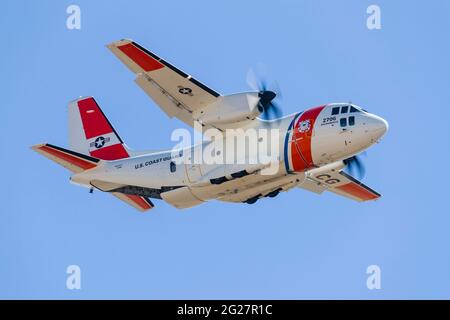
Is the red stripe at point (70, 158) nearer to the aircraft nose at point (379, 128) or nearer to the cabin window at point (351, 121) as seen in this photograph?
the cabin window at point (351, 121)

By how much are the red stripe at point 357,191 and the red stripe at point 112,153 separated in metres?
6.38

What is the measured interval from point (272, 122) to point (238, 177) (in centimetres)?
171

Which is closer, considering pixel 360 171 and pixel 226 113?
pixel 226 113

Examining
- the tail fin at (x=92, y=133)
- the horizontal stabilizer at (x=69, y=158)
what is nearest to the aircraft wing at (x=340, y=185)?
the tail fin at (x=92, y=133)

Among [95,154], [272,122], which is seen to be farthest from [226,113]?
[95,154]

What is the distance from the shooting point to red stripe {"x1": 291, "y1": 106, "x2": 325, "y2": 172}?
24.9m

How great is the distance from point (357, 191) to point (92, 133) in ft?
25.8

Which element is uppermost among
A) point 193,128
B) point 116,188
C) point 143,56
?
point 143,56

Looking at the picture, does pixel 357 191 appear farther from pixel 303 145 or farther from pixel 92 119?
pixel 92 119

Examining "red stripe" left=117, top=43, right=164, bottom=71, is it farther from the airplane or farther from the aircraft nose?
the aircraft nose

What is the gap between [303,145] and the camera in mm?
24953

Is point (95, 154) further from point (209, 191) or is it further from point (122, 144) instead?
point (209, 191)

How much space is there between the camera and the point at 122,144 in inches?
1126

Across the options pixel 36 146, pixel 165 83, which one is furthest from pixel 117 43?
pixel 36 146
